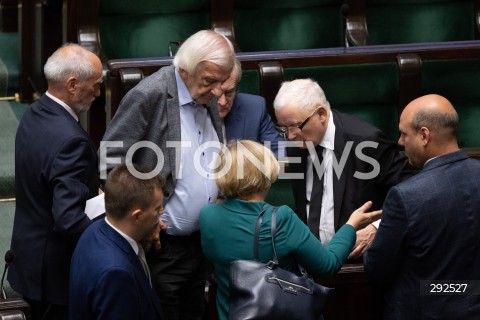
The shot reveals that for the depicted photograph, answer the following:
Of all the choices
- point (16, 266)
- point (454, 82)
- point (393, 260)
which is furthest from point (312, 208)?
point (454, 82)

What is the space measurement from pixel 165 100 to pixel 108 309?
401mm

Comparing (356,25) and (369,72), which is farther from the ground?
(356,25)

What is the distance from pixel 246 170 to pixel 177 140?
0.74 ft

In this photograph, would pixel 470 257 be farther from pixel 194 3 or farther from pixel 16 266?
pixel 194 3

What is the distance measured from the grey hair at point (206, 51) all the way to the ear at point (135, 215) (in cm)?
32

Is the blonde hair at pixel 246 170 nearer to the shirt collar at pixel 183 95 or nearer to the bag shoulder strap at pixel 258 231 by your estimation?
the bag shoulder strap at pixel 258 231

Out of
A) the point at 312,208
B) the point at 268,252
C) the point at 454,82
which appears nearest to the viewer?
the point at 268,252

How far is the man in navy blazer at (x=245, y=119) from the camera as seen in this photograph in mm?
1497

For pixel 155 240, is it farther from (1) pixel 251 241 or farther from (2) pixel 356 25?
(2) pixel 356 25

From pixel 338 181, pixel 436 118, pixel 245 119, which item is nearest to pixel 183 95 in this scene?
pixel 245 119

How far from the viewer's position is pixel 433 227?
1.25 metres

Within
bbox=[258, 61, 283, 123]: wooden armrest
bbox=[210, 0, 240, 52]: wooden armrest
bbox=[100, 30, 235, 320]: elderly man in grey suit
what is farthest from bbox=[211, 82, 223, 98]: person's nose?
bbox=[210, 0, 240, 52]: wooden armrest

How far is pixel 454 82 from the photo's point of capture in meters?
1.92

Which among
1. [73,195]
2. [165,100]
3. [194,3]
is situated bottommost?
[73,195]
